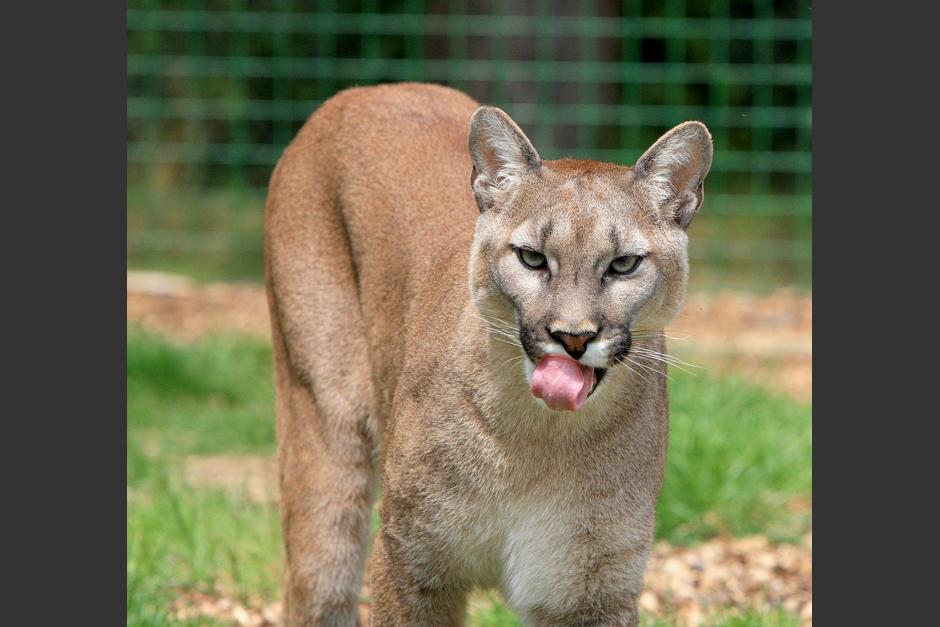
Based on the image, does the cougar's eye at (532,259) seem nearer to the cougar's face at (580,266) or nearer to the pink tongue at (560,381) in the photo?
the cougar's face at (580,266)

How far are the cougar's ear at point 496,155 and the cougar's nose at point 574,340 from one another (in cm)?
57

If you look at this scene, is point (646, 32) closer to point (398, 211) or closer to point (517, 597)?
point (398, 211)

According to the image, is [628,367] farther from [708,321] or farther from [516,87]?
[516,87]

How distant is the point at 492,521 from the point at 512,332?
545mm

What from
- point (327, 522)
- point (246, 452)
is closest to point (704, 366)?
point (246, 452)

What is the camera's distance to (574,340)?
346 cm

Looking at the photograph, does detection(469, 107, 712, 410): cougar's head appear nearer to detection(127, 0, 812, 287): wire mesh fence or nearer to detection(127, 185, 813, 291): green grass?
detection(127, 0, 812, 287): wire mesh fence

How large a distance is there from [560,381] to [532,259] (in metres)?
0.34

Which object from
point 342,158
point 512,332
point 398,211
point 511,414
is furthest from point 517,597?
point 342,158

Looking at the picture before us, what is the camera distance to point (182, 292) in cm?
973

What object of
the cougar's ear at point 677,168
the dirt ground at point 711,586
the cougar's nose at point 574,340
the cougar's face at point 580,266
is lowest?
the dirt ground at point 711,586

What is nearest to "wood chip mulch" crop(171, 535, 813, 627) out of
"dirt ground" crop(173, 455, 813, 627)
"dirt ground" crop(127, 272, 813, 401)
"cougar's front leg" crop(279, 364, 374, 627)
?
"dirt ground" crop(173, 455, 813, 627)

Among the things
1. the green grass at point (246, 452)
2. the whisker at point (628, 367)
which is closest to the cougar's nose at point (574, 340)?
the whisker at point (628, 367)

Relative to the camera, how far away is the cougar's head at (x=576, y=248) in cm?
352
